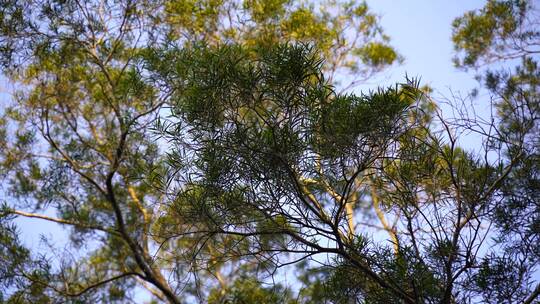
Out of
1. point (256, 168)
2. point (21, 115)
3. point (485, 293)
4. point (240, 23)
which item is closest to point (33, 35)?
point (21, 115)

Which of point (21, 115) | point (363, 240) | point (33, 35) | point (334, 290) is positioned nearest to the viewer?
point (363, 240)

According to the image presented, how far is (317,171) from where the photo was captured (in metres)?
2.05

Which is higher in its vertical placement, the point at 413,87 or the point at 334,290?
the point at 413,87

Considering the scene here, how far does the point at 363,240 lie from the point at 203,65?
0.80 meters

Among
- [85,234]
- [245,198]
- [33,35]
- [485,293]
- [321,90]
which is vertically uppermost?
[33,35]

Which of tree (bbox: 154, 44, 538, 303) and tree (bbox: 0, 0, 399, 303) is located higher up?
tree (bbox: 0, 0, 399, 303)

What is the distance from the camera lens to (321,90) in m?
1.94

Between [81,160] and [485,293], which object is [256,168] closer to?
[485,293]

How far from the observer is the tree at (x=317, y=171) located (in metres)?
1.93

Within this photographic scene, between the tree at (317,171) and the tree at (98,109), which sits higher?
the tree at (98,109)

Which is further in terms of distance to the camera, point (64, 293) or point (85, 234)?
point (85, 234)

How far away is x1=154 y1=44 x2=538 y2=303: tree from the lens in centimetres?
193

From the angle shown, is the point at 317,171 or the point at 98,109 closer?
the point at 317,171

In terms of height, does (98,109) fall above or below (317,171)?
above
